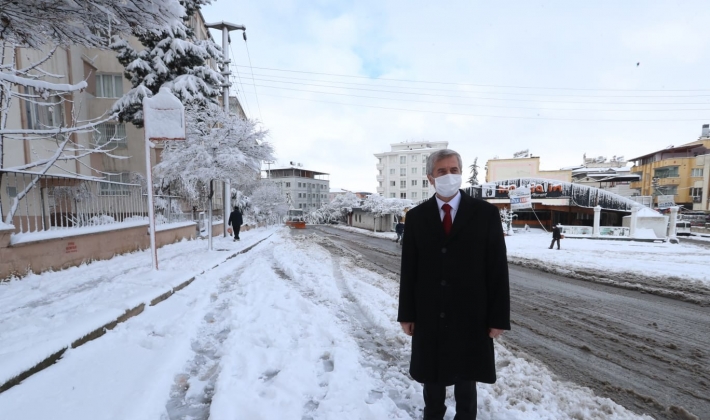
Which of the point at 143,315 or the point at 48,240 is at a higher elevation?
the point at 48,240

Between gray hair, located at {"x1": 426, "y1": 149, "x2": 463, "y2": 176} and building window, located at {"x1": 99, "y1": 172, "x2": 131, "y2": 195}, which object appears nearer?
gray hair, located at {"x1": 426, "y1": 149, "x2": 463, "y2": 176}

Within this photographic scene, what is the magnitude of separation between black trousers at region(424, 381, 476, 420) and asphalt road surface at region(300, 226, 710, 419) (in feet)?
5.83

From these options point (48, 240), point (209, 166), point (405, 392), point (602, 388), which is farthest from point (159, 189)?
point (602, 388)

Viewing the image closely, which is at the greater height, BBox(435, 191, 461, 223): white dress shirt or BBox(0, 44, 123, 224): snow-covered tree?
BBox(0, 44, 123, 224): snow-covered tree

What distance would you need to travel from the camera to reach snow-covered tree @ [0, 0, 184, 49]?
2.99 m

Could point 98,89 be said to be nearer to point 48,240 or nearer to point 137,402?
point 48,240

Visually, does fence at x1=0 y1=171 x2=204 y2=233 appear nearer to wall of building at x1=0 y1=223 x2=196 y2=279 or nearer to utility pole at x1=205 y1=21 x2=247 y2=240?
wall of building at x1=0 y1=223 x2=196 y2=279

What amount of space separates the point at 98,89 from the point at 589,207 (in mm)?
44810

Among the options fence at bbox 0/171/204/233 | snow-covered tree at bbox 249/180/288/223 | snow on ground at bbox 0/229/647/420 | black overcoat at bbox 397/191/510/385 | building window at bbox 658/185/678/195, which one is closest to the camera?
black overcoat at bbox 397/191/510/385

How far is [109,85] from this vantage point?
63.9 ft

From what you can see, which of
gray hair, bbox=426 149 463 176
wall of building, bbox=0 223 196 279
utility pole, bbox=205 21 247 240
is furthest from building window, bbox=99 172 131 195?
gray hair, bbox=426 149 463 176

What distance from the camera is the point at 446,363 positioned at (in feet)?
7.02

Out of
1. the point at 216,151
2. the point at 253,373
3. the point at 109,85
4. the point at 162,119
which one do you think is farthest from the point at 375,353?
the point at 109,85

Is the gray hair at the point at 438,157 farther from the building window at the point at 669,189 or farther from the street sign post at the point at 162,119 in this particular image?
the building window at the point at 669,189
